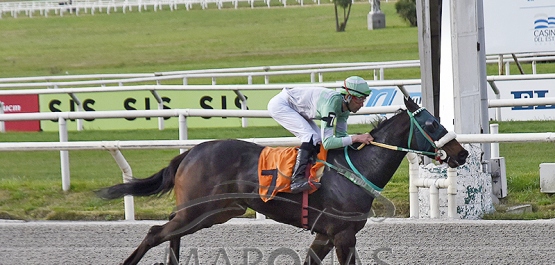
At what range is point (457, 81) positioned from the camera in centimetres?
691

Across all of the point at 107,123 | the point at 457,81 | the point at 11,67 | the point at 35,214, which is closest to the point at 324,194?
the point at 457,81

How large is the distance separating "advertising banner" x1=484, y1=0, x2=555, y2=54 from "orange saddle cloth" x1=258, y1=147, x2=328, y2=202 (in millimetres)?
7520

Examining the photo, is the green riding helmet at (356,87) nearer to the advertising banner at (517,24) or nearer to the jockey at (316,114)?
the jockey at (316,114)

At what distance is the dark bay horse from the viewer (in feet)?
17.1

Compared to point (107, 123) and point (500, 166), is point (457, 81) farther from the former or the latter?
point (107, 123)

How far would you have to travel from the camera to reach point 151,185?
5660mm

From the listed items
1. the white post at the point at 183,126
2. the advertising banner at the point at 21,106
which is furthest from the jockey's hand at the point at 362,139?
the advertising banner at the point at 21,106

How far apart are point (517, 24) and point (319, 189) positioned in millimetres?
7717

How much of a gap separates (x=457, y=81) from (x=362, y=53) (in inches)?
894

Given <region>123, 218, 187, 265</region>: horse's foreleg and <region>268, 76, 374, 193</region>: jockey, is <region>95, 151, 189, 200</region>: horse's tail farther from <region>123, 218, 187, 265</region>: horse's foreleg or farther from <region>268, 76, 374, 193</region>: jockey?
<region>268, 76, 374, 193</region>: jockey

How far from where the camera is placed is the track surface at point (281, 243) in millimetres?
5922

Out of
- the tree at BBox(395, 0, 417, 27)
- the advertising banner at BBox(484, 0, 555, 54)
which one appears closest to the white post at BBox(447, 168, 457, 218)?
the advertising banner at BBox(484, 0, 555, 54)

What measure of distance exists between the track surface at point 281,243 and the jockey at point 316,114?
2.61ft

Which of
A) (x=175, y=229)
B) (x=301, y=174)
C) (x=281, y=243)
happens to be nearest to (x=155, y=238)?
(x=175, y=229)
